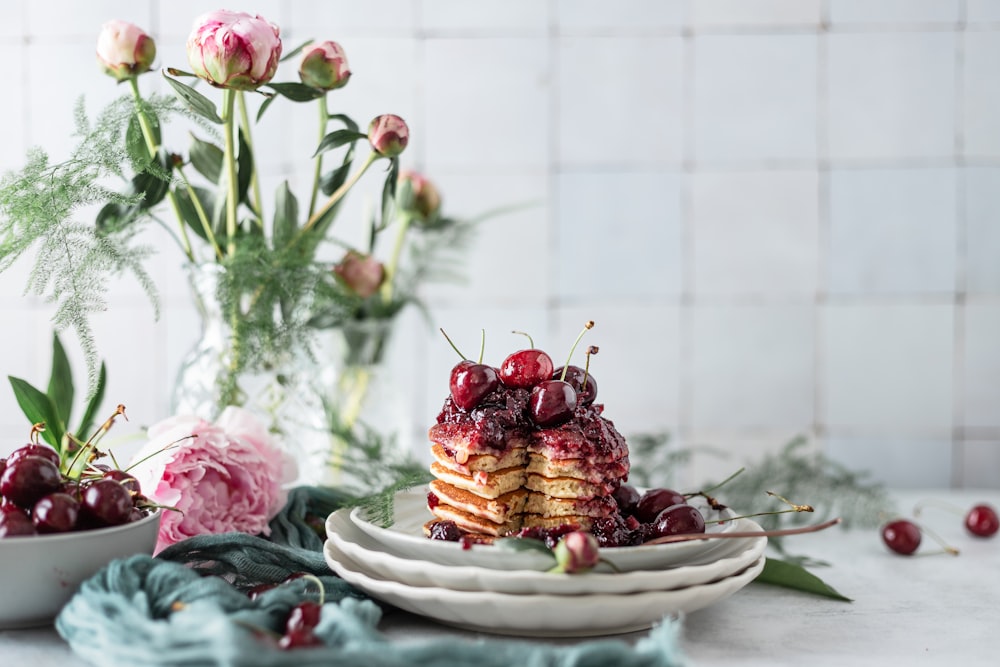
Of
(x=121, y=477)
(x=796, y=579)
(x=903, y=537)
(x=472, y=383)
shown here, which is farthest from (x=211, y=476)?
(x=903, y=537)

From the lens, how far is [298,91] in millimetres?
950

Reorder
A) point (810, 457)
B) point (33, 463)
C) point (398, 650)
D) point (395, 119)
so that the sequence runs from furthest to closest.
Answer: point (810, 457), point (395, 119), point (33, 463), point (398, 650)

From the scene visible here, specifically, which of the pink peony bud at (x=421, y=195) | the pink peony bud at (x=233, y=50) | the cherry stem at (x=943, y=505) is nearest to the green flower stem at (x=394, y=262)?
the pink peony bud at (x=421, y=195)

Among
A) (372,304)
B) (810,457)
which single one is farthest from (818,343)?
(372,304)

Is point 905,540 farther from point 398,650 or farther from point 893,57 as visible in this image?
point 893,57

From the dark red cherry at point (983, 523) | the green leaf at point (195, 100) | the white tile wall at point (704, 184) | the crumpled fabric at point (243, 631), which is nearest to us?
the crumpled fabric at point (243, 631)

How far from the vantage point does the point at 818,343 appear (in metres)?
1.59

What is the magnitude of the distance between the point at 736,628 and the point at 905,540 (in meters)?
0.36

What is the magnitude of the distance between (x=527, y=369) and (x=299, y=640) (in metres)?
0.29

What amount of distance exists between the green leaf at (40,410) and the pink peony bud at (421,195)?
531 millimetres

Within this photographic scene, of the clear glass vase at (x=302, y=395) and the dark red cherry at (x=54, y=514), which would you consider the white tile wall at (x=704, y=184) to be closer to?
the clear glass vase at (x=302, y=395)

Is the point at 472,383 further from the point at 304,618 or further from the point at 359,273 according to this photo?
the point at 359,273

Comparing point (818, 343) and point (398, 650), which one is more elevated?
point (818, 343)

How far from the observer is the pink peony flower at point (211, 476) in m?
0.84
